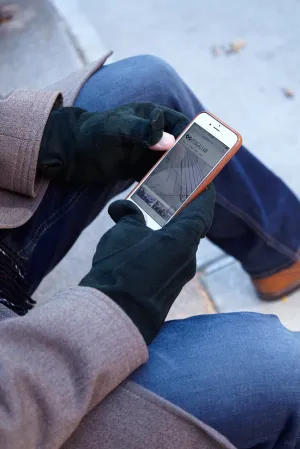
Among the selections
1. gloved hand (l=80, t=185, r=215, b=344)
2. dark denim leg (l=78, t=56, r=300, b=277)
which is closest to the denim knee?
dark denim leg (l=78, t=56, r=300, b=277)

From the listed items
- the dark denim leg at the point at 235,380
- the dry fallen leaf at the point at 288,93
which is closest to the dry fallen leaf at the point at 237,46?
the dry fallen leaf at the point at 288,93

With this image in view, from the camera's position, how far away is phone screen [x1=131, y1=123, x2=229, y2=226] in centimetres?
75

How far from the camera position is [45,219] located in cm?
77

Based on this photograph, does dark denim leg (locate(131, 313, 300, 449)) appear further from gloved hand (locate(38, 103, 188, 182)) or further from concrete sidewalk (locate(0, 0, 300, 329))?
concrete sidewalk (locate(0, 0, 300, 329))

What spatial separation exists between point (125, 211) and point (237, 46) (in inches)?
38.2

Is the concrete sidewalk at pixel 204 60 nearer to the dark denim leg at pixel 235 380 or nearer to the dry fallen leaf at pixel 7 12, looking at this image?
the dry fallen leaf at pixel 7 12

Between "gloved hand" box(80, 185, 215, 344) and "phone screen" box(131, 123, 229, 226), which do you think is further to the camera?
"phone screen" box(131, 123, 229, 226)

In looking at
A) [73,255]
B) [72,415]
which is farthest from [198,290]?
[72,415]

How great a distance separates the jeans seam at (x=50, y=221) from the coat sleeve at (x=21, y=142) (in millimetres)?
52

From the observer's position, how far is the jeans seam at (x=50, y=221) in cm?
76

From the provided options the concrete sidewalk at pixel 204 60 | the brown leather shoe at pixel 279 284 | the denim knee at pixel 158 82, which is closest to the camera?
the denim knee at pixel 158 82

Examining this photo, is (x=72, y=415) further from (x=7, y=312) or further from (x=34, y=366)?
(x=7, y=312)

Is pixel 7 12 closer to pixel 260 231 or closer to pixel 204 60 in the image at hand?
pixel 204 60

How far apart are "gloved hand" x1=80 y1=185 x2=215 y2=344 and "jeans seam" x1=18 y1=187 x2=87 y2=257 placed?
0.13m
